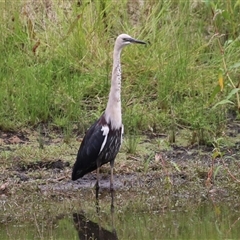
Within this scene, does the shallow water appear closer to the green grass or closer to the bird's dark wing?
the bird's dark wing

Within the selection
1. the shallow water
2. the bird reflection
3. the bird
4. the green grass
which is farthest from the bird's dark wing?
the green grass

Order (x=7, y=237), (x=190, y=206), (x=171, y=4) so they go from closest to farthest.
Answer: (x=7, y=237), (x=190, y=206), (x=171, y=4)

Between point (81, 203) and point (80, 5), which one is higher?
point (80, 5)

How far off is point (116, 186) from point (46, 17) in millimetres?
3147

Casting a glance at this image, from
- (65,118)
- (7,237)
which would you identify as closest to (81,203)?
(7,237)

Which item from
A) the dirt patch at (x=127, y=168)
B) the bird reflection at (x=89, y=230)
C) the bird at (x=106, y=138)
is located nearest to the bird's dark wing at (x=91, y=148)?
the bird at (x=106, y=138)

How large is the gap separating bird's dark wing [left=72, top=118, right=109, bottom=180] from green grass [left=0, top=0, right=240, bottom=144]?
111 cm

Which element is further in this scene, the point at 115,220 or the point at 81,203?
the point at 81,203

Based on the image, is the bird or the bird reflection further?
the bird

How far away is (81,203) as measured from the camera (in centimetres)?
729

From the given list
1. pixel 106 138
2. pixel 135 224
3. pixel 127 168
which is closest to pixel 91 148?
pixel 106 138

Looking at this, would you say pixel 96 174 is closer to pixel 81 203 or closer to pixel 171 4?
pixel 81 203

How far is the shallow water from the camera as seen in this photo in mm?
6488

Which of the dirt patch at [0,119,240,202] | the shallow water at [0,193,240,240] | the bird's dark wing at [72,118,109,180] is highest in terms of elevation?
the bird's dark wing at [72,118,109,180]
